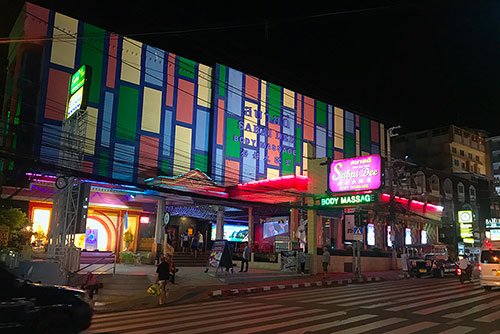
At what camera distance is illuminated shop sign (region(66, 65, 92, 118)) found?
1792cm

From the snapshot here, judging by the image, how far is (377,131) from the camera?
166 feet

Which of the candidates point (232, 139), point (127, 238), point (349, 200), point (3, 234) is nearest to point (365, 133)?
point (232, 139)

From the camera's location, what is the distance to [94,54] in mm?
31281

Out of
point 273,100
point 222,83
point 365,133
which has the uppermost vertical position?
point 222,83

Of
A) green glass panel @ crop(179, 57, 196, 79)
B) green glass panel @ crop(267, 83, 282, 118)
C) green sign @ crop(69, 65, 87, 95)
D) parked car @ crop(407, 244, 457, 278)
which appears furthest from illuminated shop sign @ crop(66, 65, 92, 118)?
green glass panel @ crop(267, 83, 282, 118)

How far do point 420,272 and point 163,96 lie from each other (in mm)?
22188

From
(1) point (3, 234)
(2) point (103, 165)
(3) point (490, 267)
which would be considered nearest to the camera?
(1) point (3, 234)

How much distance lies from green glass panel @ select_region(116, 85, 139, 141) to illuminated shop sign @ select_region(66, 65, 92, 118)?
12243 millimetres

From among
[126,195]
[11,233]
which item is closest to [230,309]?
[11,233]

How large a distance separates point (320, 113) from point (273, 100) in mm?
5930

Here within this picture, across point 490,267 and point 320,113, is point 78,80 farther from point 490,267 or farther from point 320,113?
point 320,113

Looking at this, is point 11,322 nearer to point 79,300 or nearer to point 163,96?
point 79,300

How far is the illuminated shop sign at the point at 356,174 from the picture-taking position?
25953mm

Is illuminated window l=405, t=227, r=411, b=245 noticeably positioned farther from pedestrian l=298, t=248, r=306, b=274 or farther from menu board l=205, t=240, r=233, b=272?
menu board l=205, t=240, r=233, b=272
